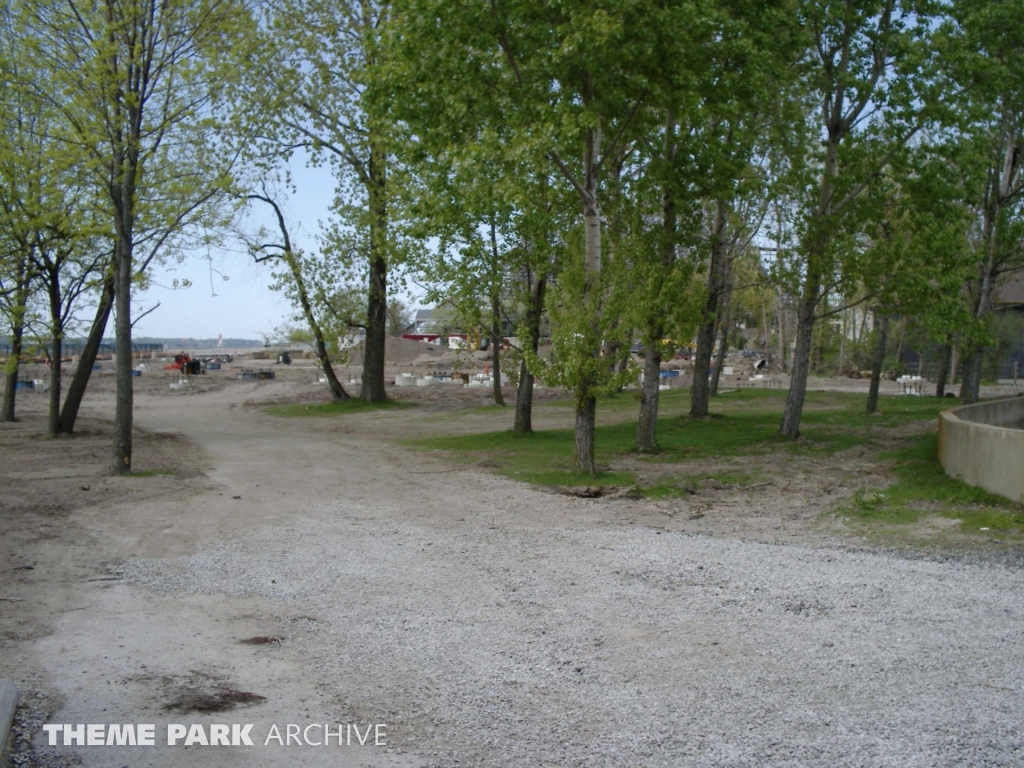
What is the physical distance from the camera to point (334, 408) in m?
33.6

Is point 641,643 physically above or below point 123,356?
below

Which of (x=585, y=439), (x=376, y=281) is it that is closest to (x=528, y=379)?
(x=585, y=439)

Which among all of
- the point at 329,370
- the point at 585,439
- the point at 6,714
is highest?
the point at 329,370

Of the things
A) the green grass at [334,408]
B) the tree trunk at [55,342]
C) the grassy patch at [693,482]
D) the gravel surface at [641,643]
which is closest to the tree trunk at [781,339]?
the green grass at [334,408]

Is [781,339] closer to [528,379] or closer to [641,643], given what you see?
[528,379]

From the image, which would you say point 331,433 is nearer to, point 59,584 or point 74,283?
point 74,283

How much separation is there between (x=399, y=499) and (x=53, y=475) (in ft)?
21.1

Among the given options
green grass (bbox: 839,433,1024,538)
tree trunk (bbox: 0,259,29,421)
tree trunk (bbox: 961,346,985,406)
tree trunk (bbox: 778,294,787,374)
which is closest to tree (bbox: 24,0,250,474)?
tree trunk (bbox: 0,259,29,421)

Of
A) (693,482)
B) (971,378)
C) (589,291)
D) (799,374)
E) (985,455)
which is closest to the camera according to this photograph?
(985,455)

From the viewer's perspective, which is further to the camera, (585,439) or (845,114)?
(845,114)

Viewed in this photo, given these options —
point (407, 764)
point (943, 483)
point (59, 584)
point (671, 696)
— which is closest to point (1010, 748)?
point (671, 696)

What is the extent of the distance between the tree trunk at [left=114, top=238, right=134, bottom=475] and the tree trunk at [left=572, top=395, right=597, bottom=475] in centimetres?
762

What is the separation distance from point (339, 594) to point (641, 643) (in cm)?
290

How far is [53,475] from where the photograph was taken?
15633 millimetres
